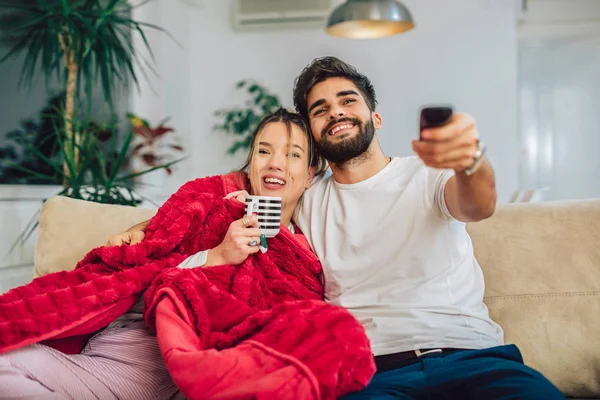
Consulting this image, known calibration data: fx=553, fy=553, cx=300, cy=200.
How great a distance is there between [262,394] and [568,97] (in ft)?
15.9

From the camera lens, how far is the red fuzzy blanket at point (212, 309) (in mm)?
1022

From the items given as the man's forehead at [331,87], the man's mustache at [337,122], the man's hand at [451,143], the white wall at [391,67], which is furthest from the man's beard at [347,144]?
the white wall at [391,67]

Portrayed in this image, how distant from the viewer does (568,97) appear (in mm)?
4949

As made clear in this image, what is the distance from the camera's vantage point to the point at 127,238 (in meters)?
1.50

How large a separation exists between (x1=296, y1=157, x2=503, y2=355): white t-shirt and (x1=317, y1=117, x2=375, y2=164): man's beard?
88mm

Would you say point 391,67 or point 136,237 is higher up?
point 391,67

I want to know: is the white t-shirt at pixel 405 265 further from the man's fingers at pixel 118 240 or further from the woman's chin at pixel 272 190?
the man's fingers at pixel 118 240

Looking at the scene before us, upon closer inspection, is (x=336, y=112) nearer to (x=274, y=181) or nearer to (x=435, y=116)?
(x=274, y=181)

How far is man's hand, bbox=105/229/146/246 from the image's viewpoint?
1472mm

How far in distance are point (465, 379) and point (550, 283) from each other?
0.53 m

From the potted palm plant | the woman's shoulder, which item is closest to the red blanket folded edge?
the woman's shoulder

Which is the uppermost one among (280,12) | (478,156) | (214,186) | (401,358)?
(280,12)

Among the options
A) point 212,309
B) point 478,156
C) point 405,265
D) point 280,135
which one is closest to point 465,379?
point 405,265

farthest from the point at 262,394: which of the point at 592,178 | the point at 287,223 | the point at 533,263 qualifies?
the point at 592,178
